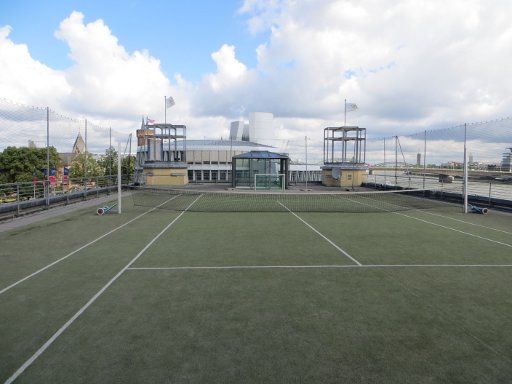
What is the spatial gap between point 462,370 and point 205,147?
70.2 meters

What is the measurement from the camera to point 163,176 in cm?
4325

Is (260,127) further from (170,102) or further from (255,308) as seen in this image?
(255,308)

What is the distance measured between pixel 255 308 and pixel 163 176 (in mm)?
38326

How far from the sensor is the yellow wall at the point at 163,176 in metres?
43.0

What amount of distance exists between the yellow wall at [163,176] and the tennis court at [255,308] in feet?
96.6

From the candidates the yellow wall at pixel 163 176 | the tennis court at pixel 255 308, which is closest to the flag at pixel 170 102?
the yellow wall at pixel 163 176

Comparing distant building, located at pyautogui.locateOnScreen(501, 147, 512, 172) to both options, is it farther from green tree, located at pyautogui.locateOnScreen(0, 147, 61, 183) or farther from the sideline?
green tree, located at pyautogui.locateOnScreen(0, 147, 61, 183)

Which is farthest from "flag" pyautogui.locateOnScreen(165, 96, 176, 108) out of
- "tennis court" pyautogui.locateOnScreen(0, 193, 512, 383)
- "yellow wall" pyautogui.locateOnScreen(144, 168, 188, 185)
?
"tennis court" pyautogui.locateOnScreen(0, 193, 512, 383)

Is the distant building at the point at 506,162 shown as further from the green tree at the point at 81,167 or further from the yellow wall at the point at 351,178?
the green tree at the point at 81,167

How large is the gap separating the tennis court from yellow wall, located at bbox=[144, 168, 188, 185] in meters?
29.4

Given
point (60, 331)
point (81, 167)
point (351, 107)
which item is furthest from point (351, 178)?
point (81, 167)

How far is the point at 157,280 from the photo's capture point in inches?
334

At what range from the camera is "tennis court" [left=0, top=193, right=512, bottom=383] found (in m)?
4.86

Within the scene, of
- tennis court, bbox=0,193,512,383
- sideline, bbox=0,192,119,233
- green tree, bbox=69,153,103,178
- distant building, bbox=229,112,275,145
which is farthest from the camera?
distant building, bbox=229,112,275,145
